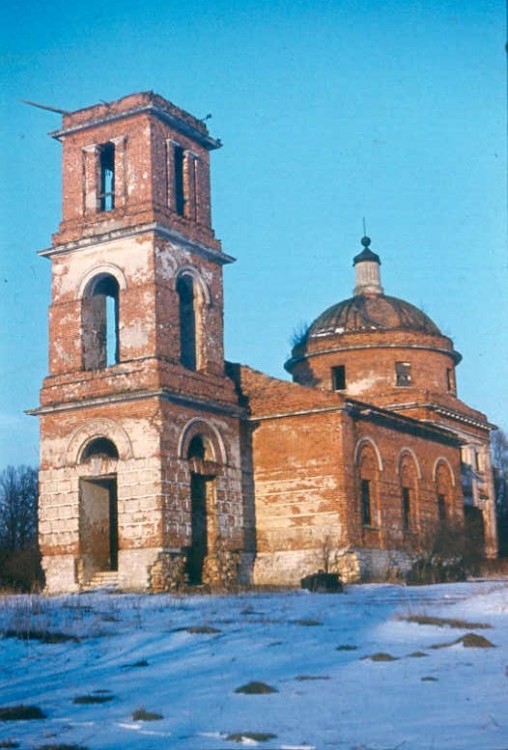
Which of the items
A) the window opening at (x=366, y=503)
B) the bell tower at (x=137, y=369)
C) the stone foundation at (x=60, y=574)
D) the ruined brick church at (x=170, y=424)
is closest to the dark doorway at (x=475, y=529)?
the ruined brick church at (x=170, y=424)

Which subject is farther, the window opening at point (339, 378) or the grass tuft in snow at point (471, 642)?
the window opening at point (339, 378)

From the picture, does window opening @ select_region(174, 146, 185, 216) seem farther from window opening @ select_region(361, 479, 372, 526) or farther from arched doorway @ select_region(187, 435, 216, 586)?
window opening @ select_region(361, 479, 372, 526)

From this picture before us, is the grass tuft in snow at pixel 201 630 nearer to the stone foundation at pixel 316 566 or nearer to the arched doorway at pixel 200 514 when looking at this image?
the arched doorway at pixel 200 514

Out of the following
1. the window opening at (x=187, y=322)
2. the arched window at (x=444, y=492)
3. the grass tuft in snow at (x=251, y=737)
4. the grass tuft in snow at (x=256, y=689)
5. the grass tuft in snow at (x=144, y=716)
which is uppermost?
the window opening at (x=187, y=322)

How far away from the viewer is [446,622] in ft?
44.4

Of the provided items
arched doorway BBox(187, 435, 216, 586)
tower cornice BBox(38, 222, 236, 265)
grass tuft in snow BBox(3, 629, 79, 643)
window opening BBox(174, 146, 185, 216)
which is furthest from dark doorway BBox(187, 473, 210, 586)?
grass tuft in snow BBox(3, 629, 79, 643)

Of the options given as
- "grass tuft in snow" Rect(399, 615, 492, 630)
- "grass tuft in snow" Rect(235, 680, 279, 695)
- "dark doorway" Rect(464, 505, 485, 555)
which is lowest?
"grass tuft in snow" Rect(235, 680, 279, 695)

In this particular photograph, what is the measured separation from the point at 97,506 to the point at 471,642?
49.7 feet

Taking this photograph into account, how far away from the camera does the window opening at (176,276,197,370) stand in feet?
88.9

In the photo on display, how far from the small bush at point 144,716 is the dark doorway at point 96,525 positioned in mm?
16195

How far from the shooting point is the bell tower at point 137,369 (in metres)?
24.0

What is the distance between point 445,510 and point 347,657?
22769mm

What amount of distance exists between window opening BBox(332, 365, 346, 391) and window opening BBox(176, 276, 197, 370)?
10665mm

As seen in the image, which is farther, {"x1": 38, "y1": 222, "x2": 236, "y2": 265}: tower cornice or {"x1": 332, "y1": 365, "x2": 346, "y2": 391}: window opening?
{"x1": 332, "y1": 365, "x2": 346, "y2": 391}: window opening
